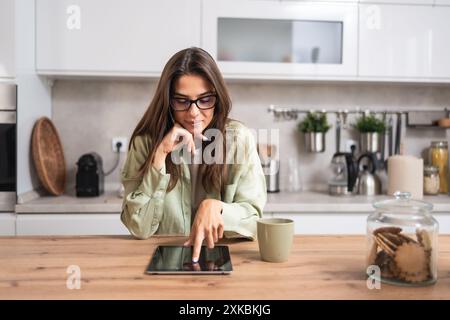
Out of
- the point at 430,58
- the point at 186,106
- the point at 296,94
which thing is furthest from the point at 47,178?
the point at 430,58

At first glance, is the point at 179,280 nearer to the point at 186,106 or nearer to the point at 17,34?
the point at 186,106

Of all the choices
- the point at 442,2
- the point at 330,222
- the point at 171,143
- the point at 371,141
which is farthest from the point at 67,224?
the point at 442,2

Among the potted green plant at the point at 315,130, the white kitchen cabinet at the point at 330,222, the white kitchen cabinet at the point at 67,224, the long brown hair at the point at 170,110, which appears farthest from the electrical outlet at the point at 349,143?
the long brown hair at the point at 170,110

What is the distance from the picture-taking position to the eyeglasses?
143 cm

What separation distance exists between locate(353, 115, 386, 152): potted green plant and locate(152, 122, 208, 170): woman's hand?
1745 mm

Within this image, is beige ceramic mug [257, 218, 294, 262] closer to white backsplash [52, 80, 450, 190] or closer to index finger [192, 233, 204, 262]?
index finger [192, 233, 204, 262]

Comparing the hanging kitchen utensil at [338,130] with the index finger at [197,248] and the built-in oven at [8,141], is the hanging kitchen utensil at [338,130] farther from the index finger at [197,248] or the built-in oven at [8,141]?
the index finger at [197,248]

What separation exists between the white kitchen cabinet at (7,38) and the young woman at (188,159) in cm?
109

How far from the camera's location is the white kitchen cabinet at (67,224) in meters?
2.31

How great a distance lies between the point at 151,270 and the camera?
96cm

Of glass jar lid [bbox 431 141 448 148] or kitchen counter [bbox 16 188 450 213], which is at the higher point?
glass jar lid [bbox 431 141 448 148]

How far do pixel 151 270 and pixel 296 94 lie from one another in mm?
2183

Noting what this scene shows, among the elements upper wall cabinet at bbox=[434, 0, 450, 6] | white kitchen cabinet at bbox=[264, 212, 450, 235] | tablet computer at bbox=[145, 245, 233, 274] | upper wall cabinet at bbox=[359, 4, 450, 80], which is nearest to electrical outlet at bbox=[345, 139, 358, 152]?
upper wall cabinet at bbox=[359, 4, 450, 80]

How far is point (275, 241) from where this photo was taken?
1.05 meters
